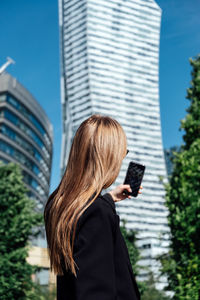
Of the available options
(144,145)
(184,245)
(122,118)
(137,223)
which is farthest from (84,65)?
(184,245)

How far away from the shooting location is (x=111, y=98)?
500ft

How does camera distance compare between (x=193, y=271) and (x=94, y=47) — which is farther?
(x=94, y=47)

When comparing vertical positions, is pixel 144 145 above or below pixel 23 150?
above

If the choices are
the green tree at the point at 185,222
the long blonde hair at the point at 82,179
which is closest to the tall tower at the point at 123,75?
the green tree at the point at 185,222

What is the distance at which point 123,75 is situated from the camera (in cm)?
15888

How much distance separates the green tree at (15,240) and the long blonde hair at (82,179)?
11707mm

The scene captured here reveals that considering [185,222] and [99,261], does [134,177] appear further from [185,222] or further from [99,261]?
[185,222]

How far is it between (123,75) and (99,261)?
530 ft

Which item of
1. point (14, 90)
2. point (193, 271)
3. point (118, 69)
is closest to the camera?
point (193, 271)

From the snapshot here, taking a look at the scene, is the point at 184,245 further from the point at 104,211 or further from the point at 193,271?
the point at 104,211

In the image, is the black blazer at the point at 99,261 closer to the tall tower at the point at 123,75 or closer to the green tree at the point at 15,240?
the green tree at the point at 15,240

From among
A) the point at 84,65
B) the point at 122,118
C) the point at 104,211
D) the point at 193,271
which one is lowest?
the point at 193,271

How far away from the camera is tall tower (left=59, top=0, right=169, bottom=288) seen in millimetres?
150250

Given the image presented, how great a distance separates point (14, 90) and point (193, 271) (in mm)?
59871
